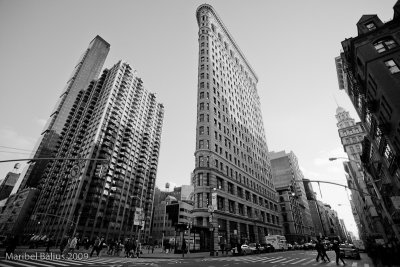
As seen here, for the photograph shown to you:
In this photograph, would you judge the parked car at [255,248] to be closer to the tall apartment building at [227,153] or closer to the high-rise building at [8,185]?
the tall apartment building at [227,153]

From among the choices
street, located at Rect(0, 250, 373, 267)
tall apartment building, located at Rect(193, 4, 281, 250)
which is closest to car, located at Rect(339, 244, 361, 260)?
street, located at Rect(0, 250, 373, 267)

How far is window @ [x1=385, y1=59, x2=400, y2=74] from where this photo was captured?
79.9 ft

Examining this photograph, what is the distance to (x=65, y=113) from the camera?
129m

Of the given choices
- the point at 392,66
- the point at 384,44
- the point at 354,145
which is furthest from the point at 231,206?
the point at 354,145

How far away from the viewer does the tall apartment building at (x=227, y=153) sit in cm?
4156

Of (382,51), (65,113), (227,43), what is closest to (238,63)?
(227,43)

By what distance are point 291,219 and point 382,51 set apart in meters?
76.6

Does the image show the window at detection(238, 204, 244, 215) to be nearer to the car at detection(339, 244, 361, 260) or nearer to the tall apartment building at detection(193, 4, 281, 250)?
the tall apartment building at detection(193, 4, 281, 250)

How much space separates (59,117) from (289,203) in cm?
13136

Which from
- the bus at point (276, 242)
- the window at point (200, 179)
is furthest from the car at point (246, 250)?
the window at point (200, 179)

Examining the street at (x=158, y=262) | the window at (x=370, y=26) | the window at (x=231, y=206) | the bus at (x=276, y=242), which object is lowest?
the street at (x=158, y=262)

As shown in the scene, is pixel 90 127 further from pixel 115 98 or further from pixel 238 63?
pixel 238 63

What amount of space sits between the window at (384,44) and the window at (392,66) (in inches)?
82.3

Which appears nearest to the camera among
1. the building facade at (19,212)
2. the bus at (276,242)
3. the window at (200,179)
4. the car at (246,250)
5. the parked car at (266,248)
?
the car at (246,250)
